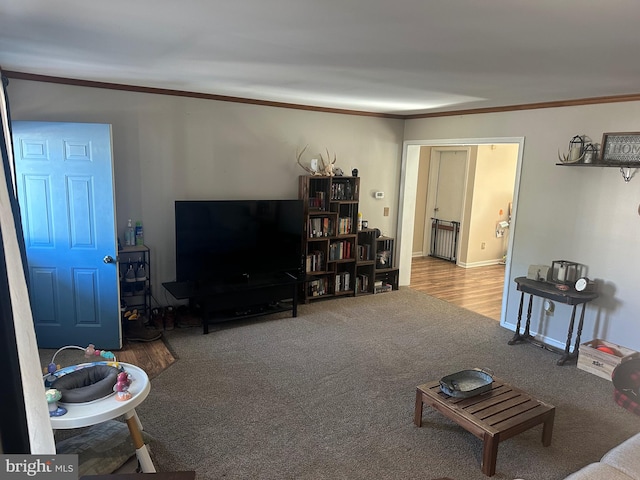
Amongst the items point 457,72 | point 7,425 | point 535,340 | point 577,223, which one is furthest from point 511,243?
point 7,425

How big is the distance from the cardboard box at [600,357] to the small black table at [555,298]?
0.14m

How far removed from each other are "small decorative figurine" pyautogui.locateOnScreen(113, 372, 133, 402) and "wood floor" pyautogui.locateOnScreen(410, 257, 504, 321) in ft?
13.9

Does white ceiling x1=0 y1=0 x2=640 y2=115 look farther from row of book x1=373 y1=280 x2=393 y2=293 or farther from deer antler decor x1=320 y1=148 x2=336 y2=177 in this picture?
row of book x1=373 y1=280 x2=393 y2=293

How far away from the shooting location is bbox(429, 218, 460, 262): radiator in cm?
809

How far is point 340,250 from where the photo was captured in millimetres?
5715

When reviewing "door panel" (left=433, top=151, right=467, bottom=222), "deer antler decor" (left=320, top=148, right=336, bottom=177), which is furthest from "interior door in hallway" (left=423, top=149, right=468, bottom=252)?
"deer antler decor" (left=320, top=148, right=336, bottom=177)

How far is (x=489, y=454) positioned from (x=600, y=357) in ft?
6.57

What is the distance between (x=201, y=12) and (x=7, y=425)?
5.70ft

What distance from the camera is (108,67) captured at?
11.1 feet

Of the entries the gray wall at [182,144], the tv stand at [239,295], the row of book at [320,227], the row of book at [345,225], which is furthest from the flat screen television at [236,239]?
the row of book at [345,225]

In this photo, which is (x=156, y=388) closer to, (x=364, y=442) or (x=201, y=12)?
(x=364, y=442)

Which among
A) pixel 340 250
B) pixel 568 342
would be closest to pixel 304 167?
pixel 340 250

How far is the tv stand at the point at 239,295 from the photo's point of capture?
14.6ft

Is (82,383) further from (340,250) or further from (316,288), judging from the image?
(340,250)
